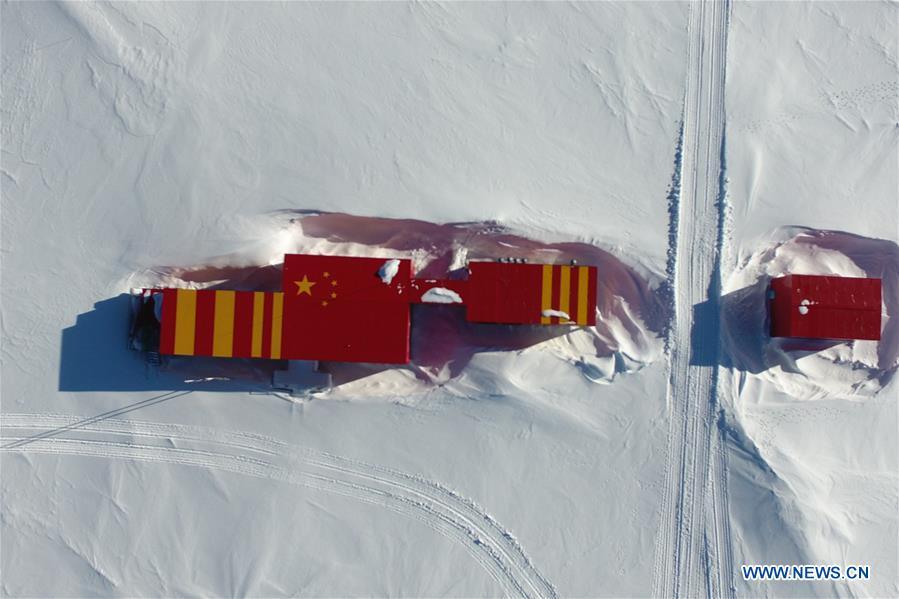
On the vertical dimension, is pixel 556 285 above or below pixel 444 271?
below

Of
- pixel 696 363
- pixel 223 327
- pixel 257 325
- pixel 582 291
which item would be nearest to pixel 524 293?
pixel 582 291

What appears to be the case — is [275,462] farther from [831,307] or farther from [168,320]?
[831,307]

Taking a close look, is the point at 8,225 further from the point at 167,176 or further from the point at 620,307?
the point at 620,307

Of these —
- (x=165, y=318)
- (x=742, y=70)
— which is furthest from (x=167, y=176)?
(x=742, y=70)

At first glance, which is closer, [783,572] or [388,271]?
[388,271]

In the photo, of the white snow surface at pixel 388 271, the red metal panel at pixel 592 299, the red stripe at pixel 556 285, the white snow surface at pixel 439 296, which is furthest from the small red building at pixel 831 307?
the white snow surface at pixel 388 271

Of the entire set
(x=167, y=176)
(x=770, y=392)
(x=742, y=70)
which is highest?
(x=742, y=70)

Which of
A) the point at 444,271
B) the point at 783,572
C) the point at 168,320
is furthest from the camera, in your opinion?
the point at 444,271
